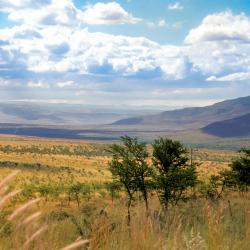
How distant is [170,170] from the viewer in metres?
47.4

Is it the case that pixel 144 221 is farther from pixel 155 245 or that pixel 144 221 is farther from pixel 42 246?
pixel 42 246

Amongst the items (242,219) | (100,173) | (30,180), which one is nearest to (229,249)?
(242,219)

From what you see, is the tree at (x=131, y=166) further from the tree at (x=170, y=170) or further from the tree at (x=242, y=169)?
the tree at (x=242, y=169)

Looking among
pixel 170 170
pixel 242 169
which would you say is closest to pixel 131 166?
pixel 170 170

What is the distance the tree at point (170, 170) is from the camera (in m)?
46.5

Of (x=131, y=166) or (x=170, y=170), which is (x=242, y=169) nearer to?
(x=170, y=170)

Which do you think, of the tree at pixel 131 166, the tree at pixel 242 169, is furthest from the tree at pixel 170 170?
the tree at pixel 242 169

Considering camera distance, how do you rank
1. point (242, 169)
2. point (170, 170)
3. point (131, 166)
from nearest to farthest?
point (131, 166), point (170, 170), point (242, 169)

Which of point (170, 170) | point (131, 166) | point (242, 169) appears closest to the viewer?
point (131, 166)

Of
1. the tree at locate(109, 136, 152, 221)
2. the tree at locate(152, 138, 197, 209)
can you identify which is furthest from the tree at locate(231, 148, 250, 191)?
the tree at locate(109, 136, 152, 221)

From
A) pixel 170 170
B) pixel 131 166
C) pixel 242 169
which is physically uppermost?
pixel 131 166

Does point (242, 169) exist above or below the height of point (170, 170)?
below

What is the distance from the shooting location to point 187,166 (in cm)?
5088

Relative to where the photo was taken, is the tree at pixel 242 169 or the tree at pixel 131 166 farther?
the tree at pixel 242 169
